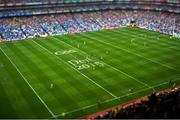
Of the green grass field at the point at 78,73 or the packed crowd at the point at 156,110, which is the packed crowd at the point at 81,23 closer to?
the green grass field at the point at 78,73

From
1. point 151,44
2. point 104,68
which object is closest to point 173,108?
point 104,68

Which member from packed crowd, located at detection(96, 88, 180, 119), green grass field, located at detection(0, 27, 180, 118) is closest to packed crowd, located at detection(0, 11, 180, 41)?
green grass field, located at detection(0, 27, 180, 118)

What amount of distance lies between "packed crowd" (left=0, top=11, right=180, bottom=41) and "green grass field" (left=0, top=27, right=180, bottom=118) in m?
8.69

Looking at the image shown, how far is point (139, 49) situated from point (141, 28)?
86.6 ft

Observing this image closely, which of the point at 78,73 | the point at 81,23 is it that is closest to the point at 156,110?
the point at 78,73

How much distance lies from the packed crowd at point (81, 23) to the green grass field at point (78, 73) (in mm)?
8691

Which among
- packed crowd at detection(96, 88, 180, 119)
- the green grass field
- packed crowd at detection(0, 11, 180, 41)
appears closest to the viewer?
packed crowd at detection(96, 88, 180, 119)

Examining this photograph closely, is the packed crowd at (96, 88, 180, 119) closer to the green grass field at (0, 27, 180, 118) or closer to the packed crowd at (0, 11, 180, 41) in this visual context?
the green grass field at (0, 27, 180, 118)

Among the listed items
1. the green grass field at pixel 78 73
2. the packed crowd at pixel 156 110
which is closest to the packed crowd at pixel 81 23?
the green grass field at pixel 78 73

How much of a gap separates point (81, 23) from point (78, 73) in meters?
43.2

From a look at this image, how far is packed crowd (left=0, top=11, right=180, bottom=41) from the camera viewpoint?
229 feet

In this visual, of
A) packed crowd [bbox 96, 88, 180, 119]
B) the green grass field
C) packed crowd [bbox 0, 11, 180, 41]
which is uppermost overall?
packed crowd [bbox 96, 88, 180, 119]

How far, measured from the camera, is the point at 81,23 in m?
81.1

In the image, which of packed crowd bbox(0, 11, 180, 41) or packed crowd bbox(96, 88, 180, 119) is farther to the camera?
packed crowd bbox(0, 11, 180, 41)
